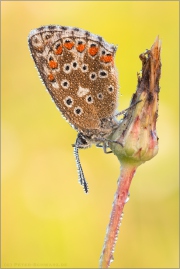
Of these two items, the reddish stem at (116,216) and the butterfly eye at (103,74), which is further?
the butterfly eye at (103,74)

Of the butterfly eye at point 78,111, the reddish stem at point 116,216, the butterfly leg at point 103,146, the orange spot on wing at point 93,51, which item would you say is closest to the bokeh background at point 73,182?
the butterfly leg at point 103,146

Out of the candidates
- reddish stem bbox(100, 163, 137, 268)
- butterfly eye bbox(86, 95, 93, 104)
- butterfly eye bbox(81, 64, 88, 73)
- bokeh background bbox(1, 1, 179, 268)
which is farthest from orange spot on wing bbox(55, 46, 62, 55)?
bokeh background bbox(1, 1, 179, 268)

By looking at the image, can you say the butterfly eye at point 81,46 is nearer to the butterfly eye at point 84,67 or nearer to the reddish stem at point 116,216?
the butterfly eye at point 84,67

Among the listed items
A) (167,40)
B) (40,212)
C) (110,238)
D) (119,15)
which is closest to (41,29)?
(110,238)

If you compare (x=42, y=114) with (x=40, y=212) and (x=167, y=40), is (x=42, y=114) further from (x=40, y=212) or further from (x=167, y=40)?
(x=167, y=40)

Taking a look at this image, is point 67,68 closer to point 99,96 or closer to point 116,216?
point 99,96

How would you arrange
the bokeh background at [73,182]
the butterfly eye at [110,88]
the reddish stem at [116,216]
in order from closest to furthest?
1. the reddish stem at [116,216]
2. the butterfly eye at [110,88]
3. the bokeh background at [73,182]

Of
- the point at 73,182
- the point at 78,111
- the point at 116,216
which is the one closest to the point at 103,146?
the point at 78,111
